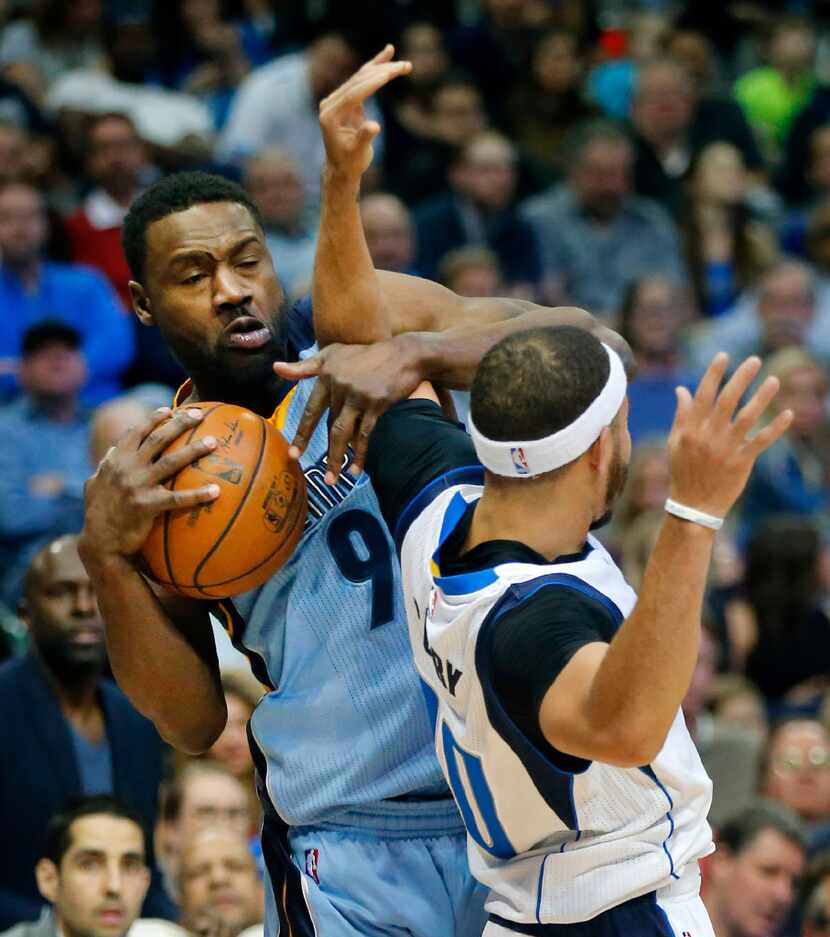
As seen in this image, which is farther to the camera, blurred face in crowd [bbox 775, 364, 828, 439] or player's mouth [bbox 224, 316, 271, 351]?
blurred face in crowd [bbox 775, 364, 828, 439]

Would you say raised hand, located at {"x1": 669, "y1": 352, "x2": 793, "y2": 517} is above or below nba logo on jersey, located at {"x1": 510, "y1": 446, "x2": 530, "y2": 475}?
above

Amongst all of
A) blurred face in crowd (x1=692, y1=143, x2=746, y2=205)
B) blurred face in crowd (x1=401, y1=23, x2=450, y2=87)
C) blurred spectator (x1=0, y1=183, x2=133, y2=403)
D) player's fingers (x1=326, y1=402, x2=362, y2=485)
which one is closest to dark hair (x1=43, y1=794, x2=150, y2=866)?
player's fingers (x1=326, y1=402, x2=362, y2=485)

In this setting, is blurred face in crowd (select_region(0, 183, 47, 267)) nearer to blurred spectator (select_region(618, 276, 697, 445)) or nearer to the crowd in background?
the crowd in background

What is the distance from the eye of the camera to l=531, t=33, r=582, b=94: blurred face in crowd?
12.5m

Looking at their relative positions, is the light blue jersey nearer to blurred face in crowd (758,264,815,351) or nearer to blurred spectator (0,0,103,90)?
blurred face in crowd (758,264,815,351)

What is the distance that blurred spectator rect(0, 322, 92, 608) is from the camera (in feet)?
27.7

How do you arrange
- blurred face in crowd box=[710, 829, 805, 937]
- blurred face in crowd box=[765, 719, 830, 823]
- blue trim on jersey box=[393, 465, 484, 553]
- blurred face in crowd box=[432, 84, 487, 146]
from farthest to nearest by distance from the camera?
blurred face in crowd box=[432, 84, 487, 146]
blurred face in crowd box=[765, 719, 830, 823]
blurred face in crowd box=[710, 829, 805, 937]
blue trim on jersey box=[393, 465, 484, 553]

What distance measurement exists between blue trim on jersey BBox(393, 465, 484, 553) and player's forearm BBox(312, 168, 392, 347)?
0.42 meters

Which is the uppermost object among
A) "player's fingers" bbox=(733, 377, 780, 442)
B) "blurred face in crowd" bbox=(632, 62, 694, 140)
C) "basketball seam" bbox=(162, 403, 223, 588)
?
"player's fingers" bbox=(733, 377, 780, 442)

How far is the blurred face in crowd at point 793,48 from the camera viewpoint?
13.4 metres

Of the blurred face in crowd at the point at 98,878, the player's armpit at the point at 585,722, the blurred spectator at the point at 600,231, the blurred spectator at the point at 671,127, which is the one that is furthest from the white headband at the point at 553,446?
the blurred spectator at the point at 671,127

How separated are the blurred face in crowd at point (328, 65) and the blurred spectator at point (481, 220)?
102 cm

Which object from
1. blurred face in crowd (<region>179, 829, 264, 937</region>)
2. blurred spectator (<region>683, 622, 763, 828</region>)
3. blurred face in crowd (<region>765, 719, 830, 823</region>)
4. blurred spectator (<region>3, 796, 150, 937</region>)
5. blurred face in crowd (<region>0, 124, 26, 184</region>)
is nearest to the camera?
blurred spectator (<region>3, 796, 150, 937</region>)

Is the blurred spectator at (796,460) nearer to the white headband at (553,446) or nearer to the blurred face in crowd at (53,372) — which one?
the blurred face in crowd at (53,372)
